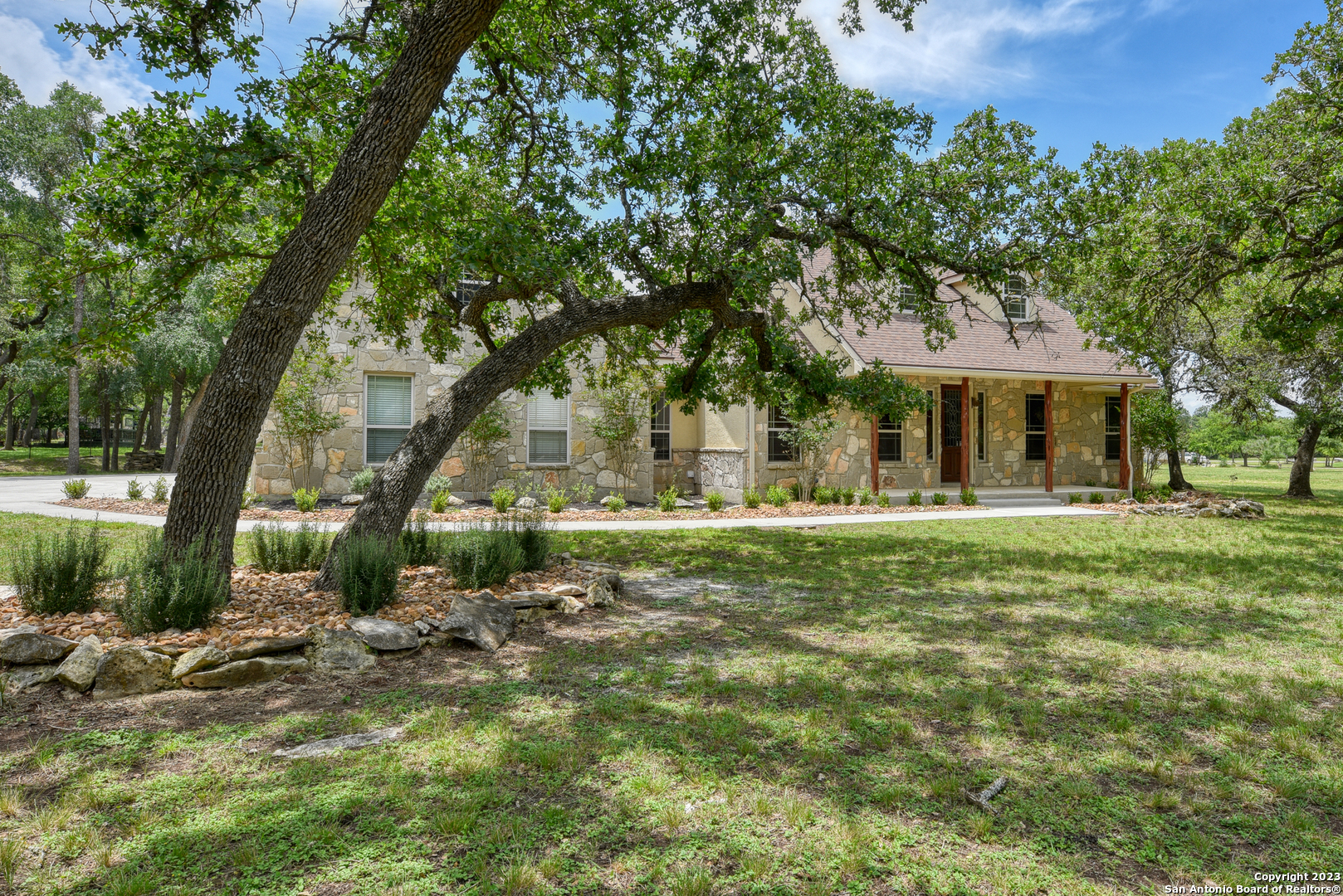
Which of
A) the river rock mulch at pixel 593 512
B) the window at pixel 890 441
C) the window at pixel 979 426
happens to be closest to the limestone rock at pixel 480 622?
the river rock mulch at pixel 593 512

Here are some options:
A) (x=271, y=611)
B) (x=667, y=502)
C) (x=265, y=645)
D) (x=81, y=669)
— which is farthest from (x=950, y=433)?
(x=81, y=669)

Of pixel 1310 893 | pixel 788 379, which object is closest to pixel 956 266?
pixel 788 379

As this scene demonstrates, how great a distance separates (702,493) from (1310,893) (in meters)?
14.7

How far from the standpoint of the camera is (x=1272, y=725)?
3.61 meters

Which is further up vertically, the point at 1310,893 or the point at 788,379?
the point at 788,379

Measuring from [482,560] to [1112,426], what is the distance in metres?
18.3

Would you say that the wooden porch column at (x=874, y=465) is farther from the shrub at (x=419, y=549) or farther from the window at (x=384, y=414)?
the shrub at (x=419, y=549)

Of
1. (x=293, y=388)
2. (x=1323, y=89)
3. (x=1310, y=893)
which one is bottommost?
(x=1310, y=893)

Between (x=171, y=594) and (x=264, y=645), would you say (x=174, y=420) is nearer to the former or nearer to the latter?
(x=171, y=594)

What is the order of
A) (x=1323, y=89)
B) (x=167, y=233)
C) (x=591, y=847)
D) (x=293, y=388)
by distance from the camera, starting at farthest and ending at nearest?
(x=293, y=388) < (x=1323, y=89) < (x=167, y=233) < (x=591, y=847)

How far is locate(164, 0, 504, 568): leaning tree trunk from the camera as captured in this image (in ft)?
16.2

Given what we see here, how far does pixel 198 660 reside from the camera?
13.2 feet

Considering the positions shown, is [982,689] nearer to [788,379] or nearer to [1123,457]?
[788,379]

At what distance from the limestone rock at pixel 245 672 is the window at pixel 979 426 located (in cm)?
1608
